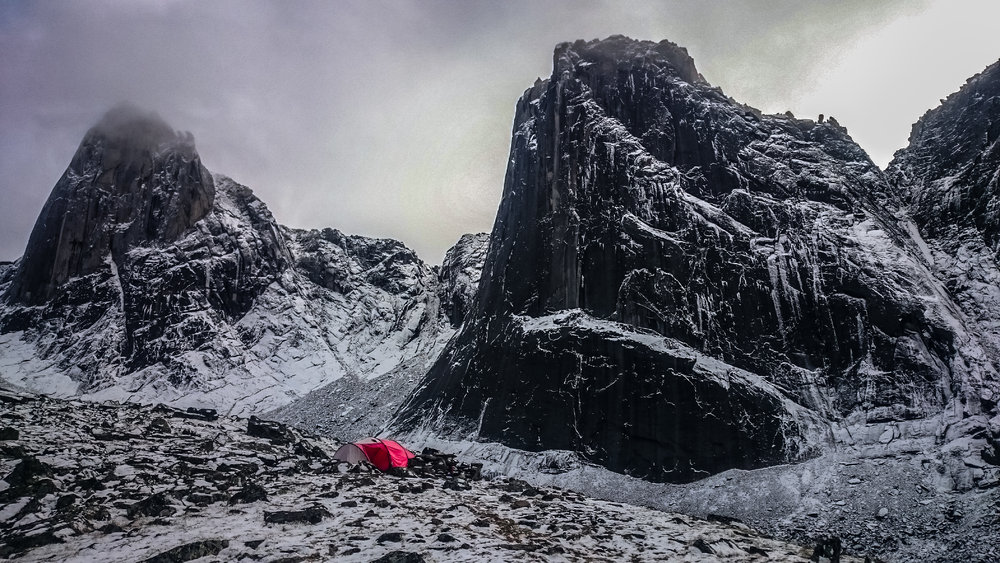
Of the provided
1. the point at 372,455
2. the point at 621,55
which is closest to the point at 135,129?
the point at 621,55

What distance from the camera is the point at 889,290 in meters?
42.3

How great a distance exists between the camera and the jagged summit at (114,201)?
98562 mm

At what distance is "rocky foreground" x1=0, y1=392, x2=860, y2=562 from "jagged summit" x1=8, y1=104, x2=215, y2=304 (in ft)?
278

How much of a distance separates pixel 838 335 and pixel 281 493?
42.0m

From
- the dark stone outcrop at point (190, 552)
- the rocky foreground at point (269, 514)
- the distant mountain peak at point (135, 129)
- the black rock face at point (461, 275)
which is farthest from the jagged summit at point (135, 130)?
the dark stone outcrop at point (190, 552)

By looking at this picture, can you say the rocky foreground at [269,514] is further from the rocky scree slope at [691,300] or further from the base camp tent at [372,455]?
the rocky scree slope at [691,300]

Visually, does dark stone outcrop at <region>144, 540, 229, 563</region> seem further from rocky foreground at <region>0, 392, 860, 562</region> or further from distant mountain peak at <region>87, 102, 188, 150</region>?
distant mountain peak at <region>87, 102, 188, 150</region>

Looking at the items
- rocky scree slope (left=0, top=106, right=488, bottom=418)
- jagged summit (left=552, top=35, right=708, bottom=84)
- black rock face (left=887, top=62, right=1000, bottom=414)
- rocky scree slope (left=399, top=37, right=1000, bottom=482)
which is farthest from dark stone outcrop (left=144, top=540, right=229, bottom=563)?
rocky scree slope (left=0, top=106, right=488, bottom=418)

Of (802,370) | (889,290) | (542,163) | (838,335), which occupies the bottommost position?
(802,370)

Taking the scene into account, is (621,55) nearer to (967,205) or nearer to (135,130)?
(967,205)


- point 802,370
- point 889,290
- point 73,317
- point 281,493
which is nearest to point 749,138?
point 889,290

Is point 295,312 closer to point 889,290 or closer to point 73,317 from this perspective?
point 73,317

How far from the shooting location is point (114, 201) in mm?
104125

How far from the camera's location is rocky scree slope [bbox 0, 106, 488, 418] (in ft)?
283
